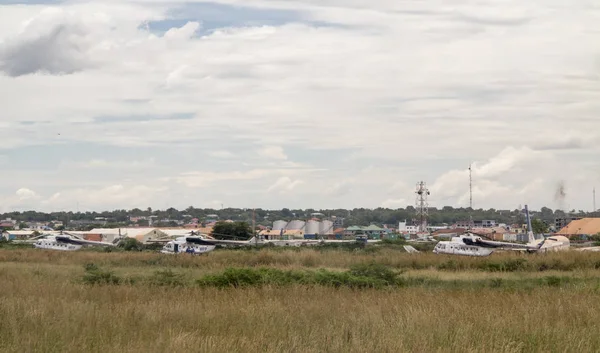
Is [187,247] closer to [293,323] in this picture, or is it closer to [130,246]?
[130,246]

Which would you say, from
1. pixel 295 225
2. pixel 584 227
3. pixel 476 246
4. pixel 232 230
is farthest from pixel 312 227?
pixel 476 246

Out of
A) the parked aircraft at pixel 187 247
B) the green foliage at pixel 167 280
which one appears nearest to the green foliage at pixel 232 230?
the parked aircraft at pixel 187 247

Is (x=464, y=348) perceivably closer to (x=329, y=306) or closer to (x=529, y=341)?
(x=529, y=341)

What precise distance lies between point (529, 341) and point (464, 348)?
1573 mm

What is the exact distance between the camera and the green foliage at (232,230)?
341ft

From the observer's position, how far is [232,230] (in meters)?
106

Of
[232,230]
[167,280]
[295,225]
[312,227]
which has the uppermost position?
[295,225]

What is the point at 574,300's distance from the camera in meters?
15.1

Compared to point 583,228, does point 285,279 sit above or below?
below

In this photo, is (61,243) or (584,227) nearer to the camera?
(61,243)

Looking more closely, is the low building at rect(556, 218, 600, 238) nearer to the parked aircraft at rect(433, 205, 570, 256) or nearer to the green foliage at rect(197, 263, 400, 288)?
the parked aircraft at rect(433, 205, 570, 256)

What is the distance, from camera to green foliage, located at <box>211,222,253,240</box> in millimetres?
103925

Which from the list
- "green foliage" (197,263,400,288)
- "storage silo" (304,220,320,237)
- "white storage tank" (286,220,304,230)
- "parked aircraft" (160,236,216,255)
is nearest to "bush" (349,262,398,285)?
"green foliage" (197,263,400,288)

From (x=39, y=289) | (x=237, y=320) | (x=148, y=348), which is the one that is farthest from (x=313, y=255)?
(x=148, y=348)
